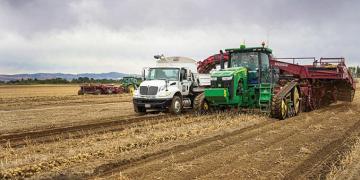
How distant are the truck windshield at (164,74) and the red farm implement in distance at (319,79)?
4.16 metres

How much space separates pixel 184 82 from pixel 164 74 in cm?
98

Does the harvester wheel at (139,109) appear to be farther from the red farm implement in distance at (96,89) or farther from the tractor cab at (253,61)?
the red farm implement in distance at (96,89)

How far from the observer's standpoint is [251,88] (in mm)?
12766

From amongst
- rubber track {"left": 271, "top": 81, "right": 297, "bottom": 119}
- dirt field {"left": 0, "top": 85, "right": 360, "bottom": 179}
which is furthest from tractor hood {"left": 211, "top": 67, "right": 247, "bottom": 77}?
dirt field {"left": 0, "top": 85, "right": 360, "bottom": 179}

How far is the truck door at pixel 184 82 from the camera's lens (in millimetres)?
15027

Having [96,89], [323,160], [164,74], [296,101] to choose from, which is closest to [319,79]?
[296,101]

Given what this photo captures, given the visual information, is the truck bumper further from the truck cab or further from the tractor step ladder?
the tractor step ladder

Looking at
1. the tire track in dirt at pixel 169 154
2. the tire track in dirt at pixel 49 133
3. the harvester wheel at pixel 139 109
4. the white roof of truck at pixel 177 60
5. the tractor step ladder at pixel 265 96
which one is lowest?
the tire track in dirt at pixel 49 133

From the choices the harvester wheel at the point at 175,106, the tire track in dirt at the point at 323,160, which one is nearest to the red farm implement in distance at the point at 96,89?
the harvester wheel at the point at 175,106

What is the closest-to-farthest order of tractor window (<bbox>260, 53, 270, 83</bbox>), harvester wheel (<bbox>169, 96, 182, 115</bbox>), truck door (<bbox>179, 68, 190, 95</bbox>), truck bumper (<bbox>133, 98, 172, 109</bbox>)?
tractor window (<bbox>260, 53, 270, 83</bbox>) < truck bumper (<bbox>133, 98, 172, 109</bbox>) < harvester wheel (<bbox>169, 96, 182, 115</bbox>) < truck door (<bbox>179, 68, 190, 95</bbox>)

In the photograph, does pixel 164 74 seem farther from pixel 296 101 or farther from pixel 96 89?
pixel 96 89

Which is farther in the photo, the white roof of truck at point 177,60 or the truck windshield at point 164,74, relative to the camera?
the white roof of truck at point 177,60

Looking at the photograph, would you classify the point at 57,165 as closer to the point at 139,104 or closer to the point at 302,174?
the point at 302,174

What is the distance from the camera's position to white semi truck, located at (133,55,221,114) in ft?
46.1
